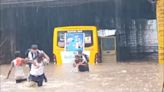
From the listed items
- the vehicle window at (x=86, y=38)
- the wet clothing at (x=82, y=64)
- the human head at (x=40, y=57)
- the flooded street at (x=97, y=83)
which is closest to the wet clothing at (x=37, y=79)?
the flooded street at (x=97, y=83)

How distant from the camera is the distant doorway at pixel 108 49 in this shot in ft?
82.8

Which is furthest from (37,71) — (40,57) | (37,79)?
(40,57)

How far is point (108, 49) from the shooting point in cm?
2562

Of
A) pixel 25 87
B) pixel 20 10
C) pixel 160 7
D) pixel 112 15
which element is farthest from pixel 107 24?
pixel 25 87

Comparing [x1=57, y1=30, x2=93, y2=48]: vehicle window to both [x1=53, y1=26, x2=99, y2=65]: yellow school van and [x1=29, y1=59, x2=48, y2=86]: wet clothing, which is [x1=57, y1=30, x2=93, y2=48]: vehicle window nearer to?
[x1=53, y1=26, x2=99, y2=65]: yellow school van

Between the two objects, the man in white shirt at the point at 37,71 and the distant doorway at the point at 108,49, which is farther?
the distant doorway at the point at 108,49

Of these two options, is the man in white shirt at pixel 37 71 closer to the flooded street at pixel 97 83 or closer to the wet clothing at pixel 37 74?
the wet clothing at pixel 37 74

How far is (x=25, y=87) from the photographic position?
1382cm

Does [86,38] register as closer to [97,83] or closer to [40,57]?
[97,83]

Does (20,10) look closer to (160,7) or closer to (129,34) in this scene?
(129,34)

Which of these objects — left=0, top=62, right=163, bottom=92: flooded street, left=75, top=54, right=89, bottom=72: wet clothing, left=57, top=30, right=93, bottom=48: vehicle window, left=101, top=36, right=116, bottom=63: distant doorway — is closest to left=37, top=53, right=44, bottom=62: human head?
left=0, top=62, right=163, bottom=92: flooded street

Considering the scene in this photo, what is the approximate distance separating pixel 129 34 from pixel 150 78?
14.1 m

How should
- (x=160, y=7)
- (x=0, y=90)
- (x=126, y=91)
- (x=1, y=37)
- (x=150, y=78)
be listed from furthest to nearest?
(x=1, y=37), (x=160, y=7), (x=150, y=78), (x=0, y=90), (x=126, y=91)

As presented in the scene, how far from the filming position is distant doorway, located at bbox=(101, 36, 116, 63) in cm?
2523
